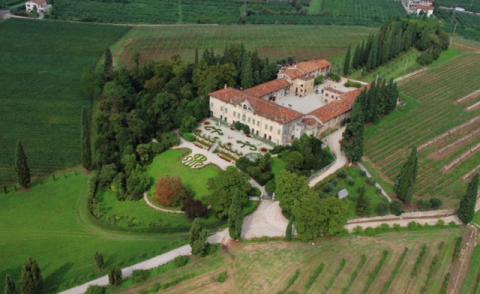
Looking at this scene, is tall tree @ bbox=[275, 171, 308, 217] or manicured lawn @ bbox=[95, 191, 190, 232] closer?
tall tree @ bbox=[275, 171, 308, 217]

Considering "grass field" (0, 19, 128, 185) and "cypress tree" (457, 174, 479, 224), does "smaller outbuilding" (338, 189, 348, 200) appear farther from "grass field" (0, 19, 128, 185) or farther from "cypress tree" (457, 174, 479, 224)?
"grass field" (0, 19, 128, 185)

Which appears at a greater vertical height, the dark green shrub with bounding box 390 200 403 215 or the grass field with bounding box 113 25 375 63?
the grass field with bounding box 113 25 375 63

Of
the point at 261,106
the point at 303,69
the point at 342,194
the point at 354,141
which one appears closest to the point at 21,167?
the point at 261,106

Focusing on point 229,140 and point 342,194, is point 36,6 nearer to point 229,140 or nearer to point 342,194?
point 229,140

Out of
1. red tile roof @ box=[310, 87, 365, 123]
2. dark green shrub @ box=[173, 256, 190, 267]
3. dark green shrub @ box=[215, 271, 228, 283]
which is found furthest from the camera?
red tile roof @ box=[310, 87, 365, 123]

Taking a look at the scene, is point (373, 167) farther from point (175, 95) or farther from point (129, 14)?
point (129, 14)

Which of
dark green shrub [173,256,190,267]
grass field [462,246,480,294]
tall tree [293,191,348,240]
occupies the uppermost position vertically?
tall tree [293,191,348,240]

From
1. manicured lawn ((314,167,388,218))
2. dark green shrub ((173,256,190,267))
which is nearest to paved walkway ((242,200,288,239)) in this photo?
manicured lawn ((314,167,388,218))
